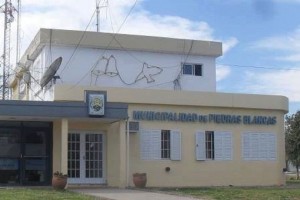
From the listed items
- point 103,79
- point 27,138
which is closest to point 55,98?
point 27,138

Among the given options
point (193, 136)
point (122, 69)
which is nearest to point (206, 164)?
point (193, 136)

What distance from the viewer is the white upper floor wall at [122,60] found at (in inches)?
1169

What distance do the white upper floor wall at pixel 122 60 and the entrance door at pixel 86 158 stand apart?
410 centimetres

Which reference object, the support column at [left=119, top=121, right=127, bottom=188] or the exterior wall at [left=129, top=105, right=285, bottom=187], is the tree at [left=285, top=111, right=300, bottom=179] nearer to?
the exterior wall at [left=129, top=105, right=285, bottom=187]

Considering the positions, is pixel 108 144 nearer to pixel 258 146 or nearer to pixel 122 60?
pixel 122 60

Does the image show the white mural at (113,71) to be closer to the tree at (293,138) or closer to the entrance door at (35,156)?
the entrance door at (35,156)

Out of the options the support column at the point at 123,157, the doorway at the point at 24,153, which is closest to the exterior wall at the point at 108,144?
the support column at the point at 123,157

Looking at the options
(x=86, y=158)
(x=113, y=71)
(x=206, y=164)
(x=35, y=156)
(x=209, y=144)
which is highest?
(x=113, y=71)

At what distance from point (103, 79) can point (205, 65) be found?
19.8 ft

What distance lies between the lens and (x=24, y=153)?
2411 cm

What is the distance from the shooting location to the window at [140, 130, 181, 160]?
25.5 metres

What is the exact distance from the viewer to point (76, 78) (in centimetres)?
Result: 2977

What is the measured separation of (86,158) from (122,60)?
295 inches

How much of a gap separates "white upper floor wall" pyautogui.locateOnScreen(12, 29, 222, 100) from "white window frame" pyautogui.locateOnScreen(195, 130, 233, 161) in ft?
18.9
